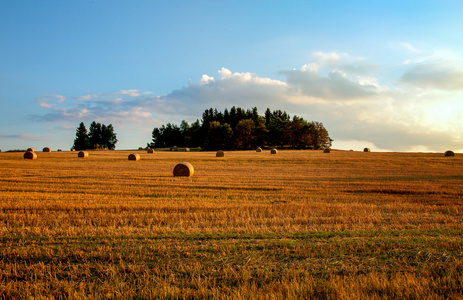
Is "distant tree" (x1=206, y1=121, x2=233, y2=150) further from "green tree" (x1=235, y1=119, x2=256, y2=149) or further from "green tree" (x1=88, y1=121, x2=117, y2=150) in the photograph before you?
"green tree" (x1=88, y1=121, x2=117, y2=150)

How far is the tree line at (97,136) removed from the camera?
10819 cm

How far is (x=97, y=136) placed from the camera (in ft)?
364

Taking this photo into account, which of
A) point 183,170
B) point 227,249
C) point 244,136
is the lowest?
point 227,249

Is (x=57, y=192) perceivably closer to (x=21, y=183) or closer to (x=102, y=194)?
(x=102, y=194)

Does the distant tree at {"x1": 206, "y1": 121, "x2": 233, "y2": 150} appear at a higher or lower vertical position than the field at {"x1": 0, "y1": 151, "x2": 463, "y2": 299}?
higher

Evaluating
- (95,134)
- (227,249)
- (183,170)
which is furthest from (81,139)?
(227,249)

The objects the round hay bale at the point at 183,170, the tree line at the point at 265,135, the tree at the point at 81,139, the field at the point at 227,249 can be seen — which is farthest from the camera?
the tree at the point at 81,139

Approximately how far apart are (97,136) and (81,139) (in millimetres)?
5400

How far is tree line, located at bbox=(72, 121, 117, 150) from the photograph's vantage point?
355 feet

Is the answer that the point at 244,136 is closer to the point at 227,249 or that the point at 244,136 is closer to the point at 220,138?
the point at 220,138

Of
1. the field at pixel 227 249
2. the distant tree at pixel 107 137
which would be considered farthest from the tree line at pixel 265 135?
the field at pixel 227 249

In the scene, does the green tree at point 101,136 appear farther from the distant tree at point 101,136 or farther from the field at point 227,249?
the field at point 227,249

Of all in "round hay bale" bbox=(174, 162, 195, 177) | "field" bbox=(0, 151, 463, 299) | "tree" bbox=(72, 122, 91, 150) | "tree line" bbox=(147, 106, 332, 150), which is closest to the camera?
"field" bbox=(0, 151, 463, 299)

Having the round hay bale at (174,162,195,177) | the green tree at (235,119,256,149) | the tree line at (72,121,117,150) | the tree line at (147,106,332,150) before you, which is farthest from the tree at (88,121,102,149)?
the round hay bale at (174,162,195,177)
